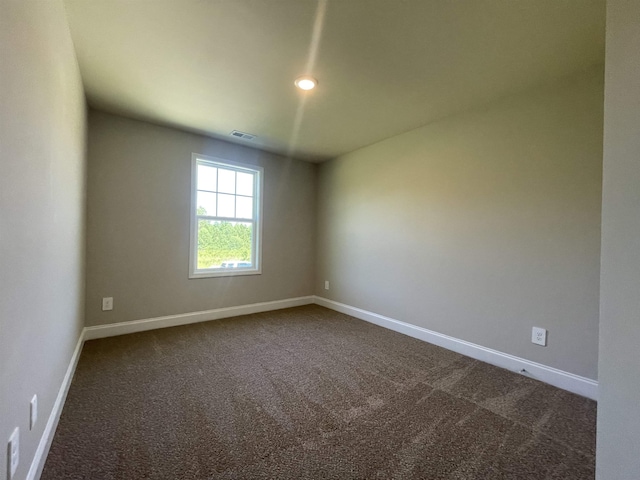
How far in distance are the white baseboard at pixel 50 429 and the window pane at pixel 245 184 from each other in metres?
2.58

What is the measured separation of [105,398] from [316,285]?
124 inches

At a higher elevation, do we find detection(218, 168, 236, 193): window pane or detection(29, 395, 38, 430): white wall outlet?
detection(218, 168, 236, 193): window pane

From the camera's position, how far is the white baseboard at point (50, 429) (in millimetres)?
1211

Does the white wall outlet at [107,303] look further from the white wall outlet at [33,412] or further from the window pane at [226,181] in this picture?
the white wall outlet at [33,412]

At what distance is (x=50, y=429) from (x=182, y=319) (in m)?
2.05

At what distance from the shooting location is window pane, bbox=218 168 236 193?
3.84 m

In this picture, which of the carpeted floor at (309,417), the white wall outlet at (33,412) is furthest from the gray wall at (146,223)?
the white wall outlet at (33,412)

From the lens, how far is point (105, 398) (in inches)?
74.0

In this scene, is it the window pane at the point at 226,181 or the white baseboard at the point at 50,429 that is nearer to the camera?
the white baseboard at the point at 50,429

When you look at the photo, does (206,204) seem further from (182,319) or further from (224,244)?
(182,319)

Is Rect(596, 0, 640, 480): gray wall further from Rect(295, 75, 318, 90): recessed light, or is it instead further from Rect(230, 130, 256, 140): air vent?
Rect(230, 130, 256, 140): air vent

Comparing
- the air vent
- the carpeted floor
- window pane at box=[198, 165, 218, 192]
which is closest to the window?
window pane at box=[198, 165, 218, 192]

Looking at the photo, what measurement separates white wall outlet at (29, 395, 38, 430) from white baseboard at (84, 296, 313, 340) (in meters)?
2.04

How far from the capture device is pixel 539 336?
7.53ft
